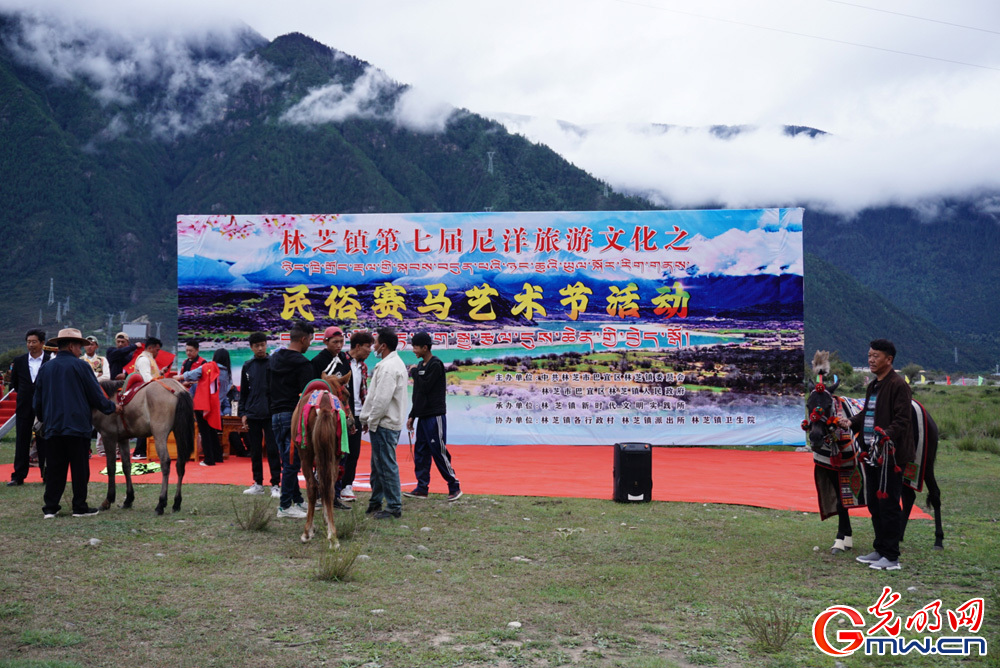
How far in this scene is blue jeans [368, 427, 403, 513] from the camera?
26.1ft

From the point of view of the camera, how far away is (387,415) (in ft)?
26.1

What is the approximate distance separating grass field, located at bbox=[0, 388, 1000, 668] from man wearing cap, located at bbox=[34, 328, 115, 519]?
0.31 m

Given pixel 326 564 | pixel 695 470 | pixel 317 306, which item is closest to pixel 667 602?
pixel 326 564

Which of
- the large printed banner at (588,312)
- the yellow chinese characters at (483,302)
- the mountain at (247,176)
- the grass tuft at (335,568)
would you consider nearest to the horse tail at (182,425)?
the grass tuft at (335,568)

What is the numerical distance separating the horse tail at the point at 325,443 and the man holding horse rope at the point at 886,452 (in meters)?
3.93

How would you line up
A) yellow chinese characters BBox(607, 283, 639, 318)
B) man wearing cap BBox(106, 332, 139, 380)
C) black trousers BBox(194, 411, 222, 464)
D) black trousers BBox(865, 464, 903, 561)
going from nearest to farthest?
1. black trousers BBox(865, 464, 903, 561)
2. black trousers BBox(194, 411, 222, 464)
3. man wearing cap BBox(106, 332, 139, 380)
4. yellow chinese characters BBox(607, 283, 639, 318)

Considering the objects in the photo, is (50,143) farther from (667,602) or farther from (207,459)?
(667,602)

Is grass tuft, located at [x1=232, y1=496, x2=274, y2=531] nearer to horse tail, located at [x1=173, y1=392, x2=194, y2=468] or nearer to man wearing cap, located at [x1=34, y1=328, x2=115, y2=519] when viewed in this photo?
horse tail, located at [x1=173, y1=392, x2=194, y2=468]

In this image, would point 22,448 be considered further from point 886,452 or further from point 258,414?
point 886,452

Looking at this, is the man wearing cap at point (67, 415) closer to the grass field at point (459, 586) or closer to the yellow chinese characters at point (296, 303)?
the grass field at point (459, 586)

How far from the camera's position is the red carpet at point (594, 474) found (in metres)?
9.86

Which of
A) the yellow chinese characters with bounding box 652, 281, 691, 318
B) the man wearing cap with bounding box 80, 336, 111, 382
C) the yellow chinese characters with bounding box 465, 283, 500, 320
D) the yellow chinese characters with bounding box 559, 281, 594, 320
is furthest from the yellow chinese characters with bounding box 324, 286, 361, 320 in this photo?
the yellow chinese characters with bounding box 652, 281, 691, 318

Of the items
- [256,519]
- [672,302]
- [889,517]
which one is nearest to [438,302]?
[672,302]

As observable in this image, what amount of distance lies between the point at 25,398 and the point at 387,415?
15.8ft
